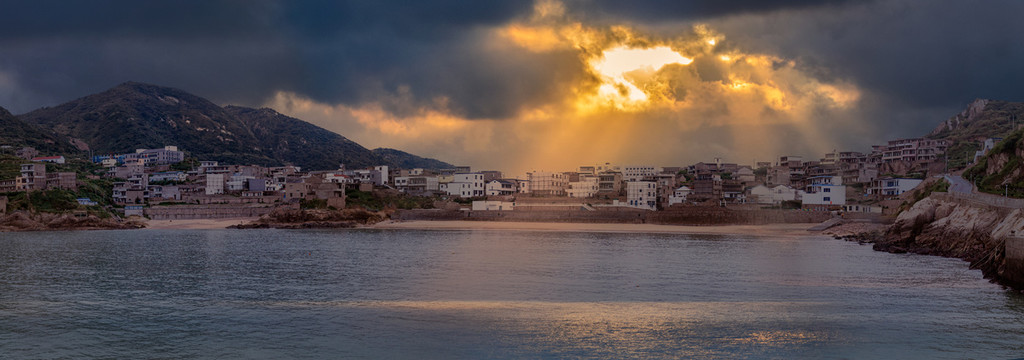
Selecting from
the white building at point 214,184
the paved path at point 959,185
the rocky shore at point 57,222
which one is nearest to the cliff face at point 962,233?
the paved path at point 959,185

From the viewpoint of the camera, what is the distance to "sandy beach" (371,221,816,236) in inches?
3117

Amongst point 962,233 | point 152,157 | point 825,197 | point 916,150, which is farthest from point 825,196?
point 152,157

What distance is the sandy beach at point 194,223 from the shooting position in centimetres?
9238

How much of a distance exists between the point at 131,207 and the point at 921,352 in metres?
108

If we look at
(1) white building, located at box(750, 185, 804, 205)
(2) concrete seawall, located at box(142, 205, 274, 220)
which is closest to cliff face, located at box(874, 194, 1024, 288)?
(1) white building, located at box(750, 185, 804, 205)

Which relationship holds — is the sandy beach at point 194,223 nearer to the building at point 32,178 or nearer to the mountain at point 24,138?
the building at point 32,178

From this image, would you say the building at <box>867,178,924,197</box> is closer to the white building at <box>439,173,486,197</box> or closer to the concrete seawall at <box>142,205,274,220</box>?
the white building at <box>439,173,486,197</box>

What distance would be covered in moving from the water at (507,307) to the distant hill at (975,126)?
82.8 meters

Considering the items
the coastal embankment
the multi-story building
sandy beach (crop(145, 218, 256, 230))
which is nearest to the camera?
the coastal embankment

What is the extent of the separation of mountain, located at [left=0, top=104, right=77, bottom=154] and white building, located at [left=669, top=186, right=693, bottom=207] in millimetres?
138034

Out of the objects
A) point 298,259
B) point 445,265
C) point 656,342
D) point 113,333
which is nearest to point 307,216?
point 298,259

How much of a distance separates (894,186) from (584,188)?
49465mm

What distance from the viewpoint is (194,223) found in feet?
319

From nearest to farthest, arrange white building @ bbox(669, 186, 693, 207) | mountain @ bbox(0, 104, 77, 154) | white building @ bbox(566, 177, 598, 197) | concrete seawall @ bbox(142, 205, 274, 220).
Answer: concrete seawall @ bbox(142, 205, 274, 220), white building @ bbox(669, 186, 693, 207), white building @ bbox(566, 177, 598, 197), mountain @ bbox(0, 104, 77, 154)
